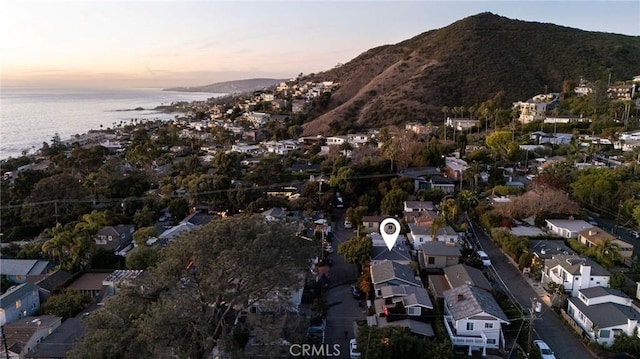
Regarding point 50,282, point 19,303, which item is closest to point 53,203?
point 50,282

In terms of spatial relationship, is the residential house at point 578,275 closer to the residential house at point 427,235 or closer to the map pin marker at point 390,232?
the residential house at point 427,235

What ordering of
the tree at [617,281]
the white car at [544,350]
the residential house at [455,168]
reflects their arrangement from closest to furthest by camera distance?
the white car at [544,350]
the tree at [617,281]
the residential house at [455,168]

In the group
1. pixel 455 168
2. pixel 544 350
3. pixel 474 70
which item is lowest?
pixel 544 350

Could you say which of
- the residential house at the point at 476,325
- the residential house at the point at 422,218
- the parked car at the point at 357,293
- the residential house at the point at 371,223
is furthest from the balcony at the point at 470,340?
the residential house at the point at 371,223

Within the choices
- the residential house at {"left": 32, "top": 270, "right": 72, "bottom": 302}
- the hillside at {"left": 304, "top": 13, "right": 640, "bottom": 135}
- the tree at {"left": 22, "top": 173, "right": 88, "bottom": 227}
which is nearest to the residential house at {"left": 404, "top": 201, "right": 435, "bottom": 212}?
the residential house at {"left": 32, "top": 270, "right": 72, "bottom": 302}

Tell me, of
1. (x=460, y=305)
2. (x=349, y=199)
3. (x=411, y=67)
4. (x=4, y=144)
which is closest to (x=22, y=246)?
(x=349, y=199)

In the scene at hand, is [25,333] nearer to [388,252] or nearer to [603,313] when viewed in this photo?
[388,252]

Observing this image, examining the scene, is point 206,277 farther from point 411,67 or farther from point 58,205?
point 411,67
